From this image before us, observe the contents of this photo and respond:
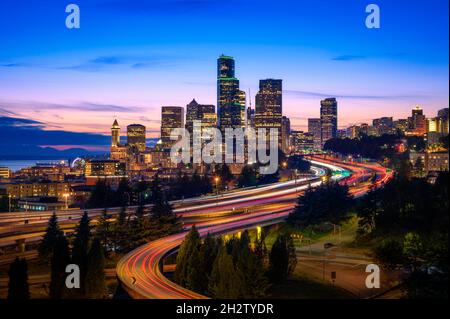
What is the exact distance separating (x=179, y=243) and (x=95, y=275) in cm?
819

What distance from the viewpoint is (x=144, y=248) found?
26.0m

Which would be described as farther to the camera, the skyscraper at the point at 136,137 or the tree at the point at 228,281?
the skyscraper at the point at 136,137

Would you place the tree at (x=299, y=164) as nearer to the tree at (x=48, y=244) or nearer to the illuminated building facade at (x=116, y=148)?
the tree at (x=48, y=244)

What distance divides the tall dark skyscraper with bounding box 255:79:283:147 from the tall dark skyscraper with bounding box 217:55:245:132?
12219 mm

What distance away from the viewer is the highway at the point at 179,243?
1870 centimetres

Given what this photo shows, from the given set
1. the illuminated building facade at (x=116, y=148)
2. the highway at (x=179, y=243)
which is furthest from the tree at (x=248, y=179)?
the illuminated building facade at (x=116, y=148)

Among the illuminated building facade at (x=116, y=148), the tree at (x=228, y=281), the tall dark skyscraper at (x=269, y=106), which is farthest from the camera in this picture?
the illuminated building facade at (x=116, y=148)

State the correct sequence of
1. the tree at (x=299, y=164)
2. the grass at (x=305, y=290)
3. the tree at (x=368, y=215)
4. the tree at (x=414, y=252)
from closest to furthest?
the grass at (x=305, y=290) < the tree at (x=414, y=252) < the tree at (x=368, y=215) < the tree at (x=299, y=164)

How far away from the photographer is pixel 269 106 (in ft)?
461

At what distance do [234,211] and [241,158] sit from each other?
76.3m

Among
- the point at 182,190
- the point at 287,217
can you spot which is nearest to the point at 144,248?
the point at 287,217

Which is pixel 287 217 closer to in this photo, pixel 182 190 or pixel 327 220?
pixel 327 220

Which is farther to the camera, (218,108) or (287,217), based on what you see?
(218,108)

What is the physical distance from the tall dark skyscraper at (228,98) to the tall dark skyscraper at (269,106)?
40.1ft
